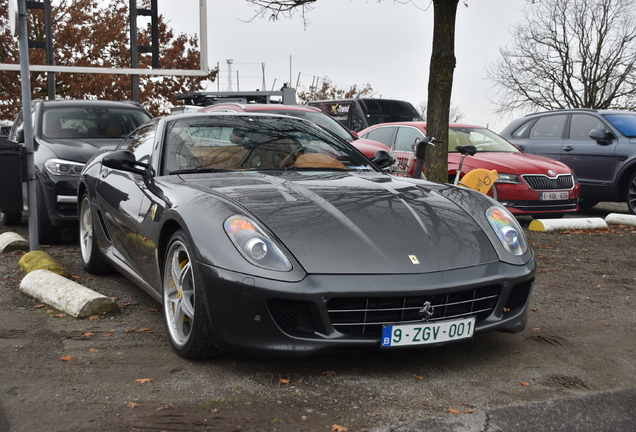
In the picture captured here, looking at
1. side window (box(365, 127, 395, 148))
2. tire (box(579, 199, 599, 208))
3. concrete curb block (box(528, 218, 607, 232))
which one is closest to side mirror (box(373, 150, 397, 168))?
concrete curb block (box(528, 218, 607, 232))

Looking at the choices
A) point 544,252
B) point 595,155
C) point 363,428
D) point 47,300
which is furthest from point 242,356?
point 595,155

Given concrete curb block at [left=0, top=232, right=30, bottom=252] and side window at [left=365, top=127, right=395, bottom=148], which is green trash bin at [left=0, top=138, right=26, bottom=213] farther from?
side window at [left=365, top=127, right=395, bottom=148]

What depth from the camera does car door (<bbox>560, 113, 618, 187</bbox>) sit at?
10914 millimetres

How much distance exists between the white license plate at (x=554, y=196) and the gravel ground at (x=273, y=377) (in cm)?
463

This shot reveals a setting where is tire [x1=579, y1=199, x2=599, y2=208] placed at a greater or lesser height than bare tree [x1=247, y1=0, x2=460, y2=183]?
lesser

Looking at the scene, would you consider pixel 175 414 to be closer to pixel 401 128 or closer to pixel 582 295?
pixel 582 295

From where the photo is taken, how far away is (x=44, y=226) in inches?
302

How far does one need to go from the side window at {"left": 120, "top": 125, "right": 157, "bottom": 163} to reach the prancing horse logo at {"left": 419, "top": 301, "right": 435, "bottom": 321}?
2.32m

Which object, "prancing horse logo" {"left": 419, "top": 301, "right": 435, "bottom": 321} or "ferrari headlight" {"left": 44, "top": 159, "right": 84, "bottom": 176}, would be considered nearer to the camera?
"prancing horse logo" {"left": 419, "top": 301, "right": 435, "bottom": 321}

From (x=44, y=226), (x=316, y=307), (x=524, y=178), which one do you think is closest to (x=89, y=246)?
(x=44, y=226)

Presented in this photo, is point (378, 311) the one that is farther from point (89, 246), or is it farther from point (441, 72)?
point (441, 72)

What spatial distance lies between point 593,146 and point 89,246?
8.18 meters

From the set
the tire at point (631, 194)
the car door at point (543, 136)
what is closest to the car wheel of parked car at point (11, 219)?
the car door at point (543, 136)

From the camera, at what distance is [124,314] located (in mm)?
4770
